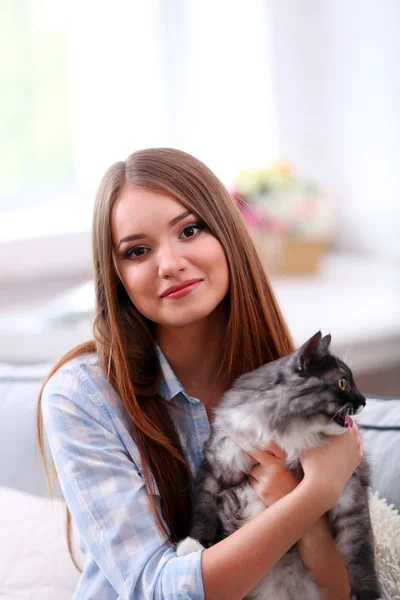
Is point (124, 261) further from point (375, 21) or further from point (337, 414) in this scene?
point (375, 21)

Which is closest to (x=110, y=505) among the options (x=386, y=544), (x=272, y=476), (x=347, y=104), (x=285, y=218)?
(x=272, y=476)

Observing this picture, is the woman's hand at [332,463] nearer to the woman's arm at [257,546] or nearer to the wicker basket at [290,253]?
the woman's arm at [257,546]

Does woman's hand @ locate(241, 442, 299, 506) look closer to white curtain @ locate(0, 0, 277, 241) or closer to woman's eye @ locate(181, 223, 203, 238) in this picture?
woman's eye @ locate(181, 223, 203, 238)

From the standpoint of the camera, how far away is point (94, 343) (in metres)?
1.39

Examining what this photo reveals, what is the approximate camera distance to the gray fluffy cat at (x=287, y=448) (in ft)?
3.64

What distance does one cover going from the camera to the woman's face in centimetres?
122

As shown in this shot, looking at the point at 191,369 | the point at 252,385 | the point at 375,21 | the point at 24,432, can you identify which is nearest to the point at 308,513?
the point at 252,385

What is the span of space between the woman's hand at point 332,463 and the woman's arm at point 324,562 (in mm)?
71

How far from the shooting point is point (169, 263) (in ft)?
3.92

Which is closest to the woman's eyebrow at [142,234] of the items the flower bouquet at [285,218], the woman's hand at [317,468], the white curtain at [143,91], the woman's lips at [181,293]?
the woman's lips at [181,293]

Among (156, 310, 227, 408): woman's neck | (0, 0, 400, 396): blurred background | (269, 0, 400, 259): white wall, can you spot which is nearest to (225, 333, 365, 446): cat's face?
(156, 310, 227, 408): woman's neck

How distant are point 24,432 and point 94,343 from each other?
0.37m

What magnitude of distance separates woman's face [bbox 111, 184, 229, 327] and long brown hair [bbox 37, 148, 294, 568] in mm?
21

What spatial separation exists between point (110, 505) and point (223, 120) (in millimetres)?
2403
